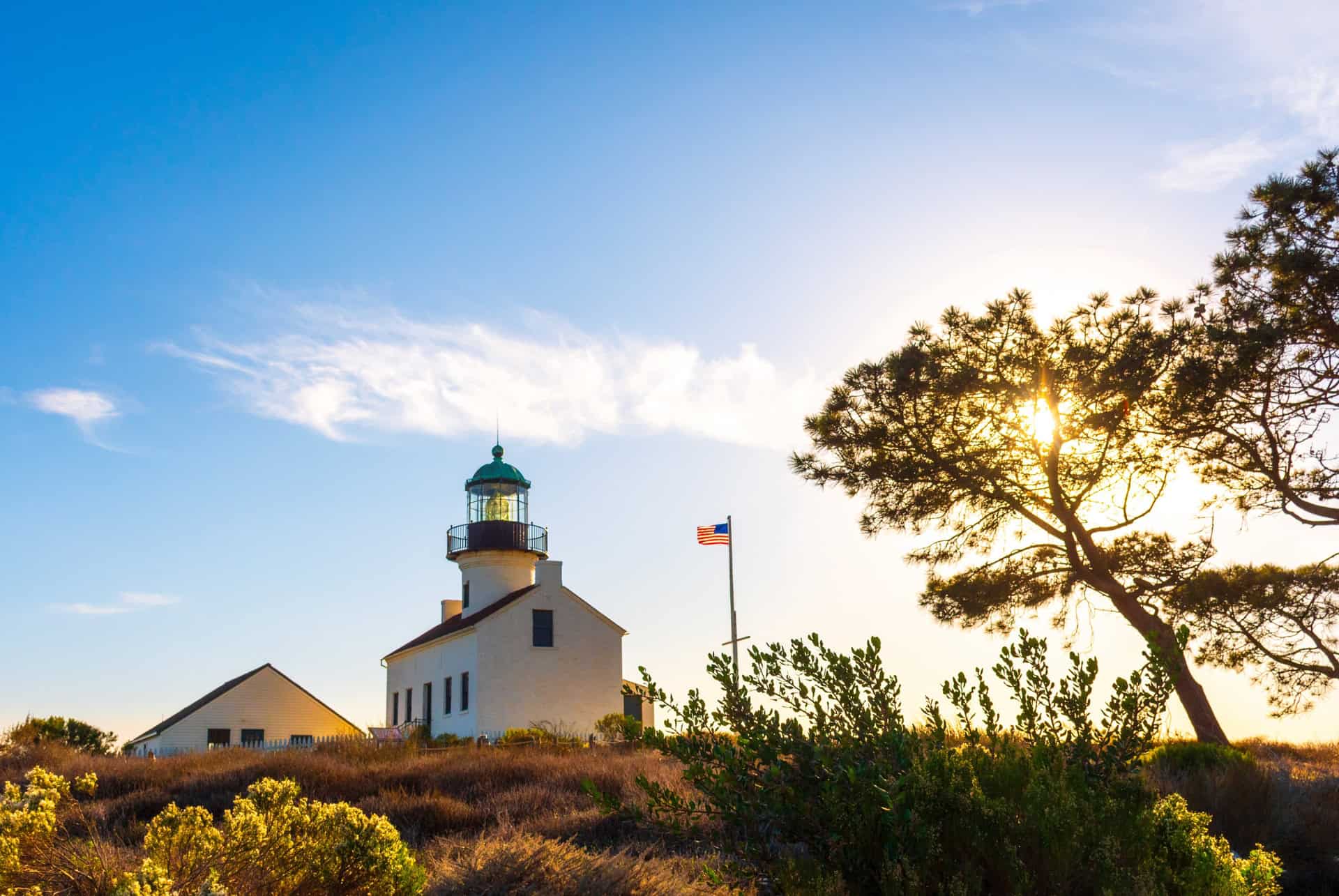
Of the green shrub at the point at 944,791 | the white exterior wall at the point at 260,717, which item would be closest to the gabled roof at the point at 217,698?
the white exterior wall at the point at 260,717

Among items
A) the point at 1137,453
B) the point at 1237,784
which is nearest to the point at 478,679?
the point at 1137,453

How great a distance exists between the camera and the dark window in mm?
32938

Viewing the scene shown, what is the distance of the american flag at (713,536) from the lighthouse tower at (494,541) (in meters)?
9.09

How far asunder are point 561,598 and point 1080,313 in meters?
20.7

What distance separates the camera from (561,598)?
33594 mm

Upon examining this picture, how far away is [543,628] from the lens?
109 ft

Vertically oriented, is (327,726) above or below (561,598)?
below

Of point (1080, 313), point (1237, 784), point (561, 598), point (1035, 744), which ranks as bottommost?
point (1237, 784)

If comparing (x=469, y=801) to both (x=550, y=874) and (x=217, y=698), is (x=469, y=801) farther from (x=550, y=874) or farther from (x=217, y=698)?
(x=217, y=698)

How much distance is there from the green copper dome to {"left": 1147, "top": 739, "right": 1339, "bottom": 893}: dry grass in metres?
27.1

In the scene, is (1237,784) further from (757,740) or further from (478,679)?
(478,679)

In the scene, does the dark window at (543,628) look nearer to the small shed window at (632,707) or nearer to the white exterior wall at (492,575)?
the white exterior wall at (492,575)

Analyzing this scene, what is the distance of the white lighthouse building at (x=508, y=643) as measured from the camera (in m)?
32.1

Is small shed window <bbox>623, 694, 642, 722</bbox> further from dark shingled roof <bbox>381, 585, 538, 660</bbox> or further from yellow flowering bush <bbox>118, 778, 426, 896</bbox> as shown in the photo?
yellow flowering bush <bbox>118, 778, 426, 896</bbox>
